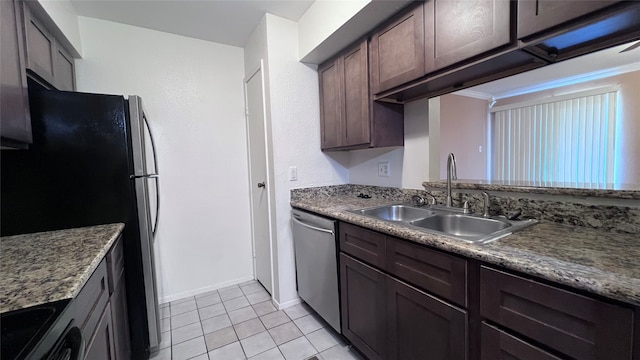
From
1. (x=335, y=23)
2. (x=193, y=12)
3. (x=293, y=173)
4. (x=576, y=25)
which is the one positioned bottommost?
(x=293, y=173)

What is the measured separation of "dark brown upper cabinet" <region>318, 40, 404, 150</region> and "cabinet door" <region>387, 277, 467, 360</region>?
101 cm

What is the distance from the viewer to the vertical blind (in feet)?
4.37

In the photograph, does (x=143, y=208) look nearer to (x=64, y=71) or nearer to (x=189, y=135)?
(x=189, y=135)

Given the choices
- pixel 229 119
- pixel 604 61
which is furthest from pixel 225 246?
pixel 604 61

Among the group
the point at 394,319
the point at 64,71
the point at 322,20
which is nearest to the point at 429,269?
the point at 394,319

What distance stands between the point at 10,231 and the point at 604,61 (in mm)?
2975

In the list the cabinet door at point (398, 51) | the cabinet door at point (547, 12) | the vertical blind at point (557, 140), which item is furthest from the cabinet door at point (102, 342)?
the vertical blind at point (557, 140)

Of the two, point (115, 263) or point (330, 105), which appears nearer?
point (115, 263)

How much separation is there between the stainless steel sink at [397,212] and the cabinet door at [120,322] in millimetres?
1390

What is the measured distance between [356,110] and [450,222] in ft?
3.23

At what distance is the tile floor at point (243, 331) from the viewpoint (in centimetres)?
170

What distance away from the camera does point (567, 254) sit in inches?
32.8

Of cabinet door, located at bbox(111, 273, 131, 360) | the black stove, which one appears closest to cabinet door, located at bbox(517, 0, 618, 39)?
the black stove

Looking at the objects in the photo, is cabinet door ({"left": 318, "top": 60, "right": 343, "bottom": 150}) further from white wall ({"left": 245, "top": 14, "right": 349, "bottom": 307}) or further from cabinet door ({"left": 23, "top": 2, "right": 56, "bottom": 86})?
cabinet door ({"left": 23, "top": 2, "right": 56, "bottom": 86})
